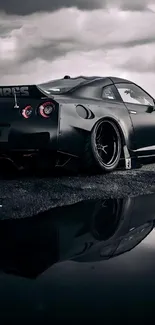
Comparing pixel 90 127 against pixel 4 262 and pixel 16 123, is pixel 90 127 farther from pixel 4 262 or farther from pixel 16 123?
pixel 4 262

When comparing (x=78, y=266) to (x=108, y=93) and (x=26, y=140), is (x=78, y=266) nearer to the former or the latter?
(x=26, y=140)

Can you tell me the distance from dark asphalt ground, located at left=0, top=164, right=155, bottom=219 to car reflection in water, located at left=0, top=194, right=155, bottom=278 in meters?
0.25

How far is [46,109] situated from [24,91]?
1.19ft

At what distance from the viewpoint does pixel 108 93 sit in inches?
308

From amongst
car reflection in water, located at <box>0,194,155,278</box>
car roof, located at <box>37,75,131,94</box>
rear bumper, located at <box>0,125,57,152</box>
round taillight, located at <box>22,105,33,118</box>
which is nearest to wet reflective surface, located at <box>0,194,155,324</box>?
car reflection in water, located at <box>0,194,155,278</box>

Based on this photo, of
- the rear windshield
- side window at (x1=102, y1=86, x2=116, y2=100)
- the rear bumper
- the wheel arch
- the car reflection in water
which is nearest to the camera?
the car reflection in water

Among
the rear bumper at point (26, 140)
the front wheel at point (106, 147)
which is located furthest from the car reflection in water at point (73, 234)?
the front wheel at point (106, 147)

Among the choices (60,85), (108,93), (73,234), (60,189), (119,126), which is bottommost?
(60,189)

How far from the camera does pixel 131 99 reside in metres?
8.21

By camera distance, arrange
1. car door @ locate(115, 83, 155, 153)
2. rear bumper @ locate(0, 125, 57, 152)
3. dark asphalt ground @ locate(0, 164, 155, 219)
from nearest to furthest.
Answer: dark asphalt ground @ locate(0, 164, 155, 219)
rear bumper @ locate(0, 125, 57, 152)
car door @ locate(115, 83, 155, 153)

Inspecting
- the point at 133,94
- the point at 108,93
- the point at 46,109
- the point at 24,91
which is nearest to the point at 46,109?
the point at 46,109

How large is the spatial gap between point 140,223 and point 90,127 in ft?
8.97

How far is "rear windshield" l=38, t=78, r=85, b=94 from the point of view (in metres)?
7.20

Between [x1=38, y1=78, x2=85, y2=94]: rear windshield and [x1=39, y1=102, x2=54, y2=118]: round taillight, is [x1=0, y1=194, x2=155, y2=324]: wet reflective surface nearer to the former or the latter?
[x1=39, y1=102, x2=54, y2=118]: round taillight
